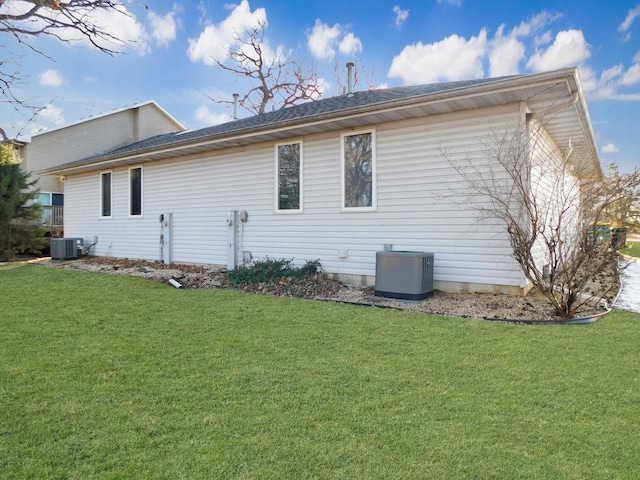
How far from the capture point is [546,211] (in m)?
5.41

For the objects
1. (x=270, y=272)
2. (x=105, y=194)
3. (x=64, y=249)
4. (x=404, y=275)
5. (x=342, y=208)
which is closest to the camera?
(x=404, y=275)

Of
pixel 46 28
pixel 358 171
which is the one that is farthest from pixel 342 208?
pixel 46 28

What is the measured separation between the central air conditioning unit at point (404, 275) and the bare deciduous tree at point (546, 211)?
1.16 meters

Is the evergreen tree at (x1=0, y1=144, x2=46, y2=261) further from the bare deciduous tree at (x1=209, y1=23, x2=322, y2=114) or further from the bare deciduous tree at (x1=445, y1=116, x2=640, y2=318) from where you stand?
the bare deciduous tree at (x1=445, y1=116, x2=640, y2=318)

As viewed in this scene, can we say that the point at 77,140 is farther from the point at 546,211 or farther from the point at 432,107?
the point at 546,211

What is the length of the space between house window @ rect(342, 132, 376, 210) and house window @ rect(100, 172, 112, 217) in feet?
25.3

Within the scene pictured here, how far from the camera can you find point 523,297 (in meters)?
5.50

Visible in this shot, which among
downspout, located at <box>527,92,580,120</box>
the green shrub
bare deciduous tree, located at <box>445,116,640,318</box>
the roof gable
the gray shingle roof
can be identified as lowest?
the green shrub

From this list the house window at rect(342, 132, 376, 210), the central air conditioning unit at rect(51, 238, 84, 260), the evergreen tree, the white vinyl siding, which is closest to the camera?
the white vinyl siding

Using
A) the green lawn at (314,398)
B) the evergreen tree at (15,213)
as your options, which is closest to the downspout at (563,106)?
the green lawn at (314,398)

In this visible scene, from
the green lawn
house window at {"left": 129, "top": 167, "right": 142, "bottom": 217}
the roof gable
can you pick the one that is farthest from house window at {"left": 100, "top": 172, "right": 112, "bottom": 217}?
the green lawn

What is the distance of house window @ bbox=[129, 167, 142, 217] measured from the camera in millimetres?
10516

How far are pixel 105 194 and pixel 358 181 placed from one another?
27.2 ft

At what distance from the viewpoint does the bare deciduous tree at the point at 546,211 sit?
14.8 ft
